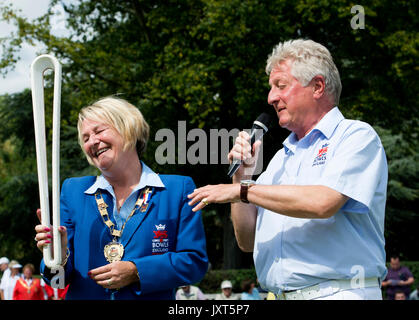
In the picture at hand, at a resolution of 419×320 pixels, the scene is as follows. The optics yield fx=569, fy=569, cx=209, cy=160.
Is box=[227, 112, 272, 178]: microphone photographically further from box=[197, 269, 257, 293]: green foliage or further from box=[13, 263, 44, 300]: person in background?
box=[197, 269, 257, 293]: green foliage

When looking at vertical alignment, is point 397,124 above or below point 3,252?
above

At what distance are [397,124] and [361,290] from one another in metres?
12.9

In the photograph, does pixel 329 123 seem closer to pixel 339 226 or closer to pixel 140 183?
pixel 339 226

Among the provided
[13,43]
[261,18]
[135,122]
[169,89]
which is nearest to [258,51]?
[261,18]

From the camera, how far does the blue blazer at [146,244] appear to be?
9.29ft

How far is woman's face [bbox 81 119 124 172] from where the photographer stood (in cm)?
295

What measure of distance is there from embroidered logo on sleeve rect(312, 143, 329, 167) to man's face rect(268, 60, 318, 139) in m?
0.21

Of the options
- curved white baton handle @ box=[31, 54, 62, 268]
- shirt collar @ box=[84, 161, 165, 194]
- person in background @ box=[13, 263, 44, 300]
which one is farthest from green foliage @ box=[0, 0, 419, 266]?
curved white baton handle @ box=[31, 54, 62, 268]

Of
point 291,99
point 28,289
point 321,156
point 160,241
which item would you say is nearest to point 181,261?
point 160,241

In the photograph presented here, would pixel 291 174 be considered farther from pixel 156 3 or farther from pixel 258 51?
pixel 156 3

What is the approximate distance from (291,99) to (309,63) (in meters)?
0.20

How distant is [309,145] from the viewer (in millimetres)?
2887

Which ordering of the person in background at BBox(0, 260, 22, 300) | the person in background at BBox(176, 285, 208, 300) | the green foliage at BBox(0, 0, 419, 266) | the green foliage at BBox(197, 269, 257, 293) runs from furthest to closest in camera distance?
the green foliage at BBox(197, 269, 257, 293), the person in background at BBox(0, 260, 22, 300), the green foliage at BBox(0, 0, 419, 266), the person in background at BBox(176, 285, 208, 300)

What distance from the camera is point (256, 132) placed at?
286 cm
